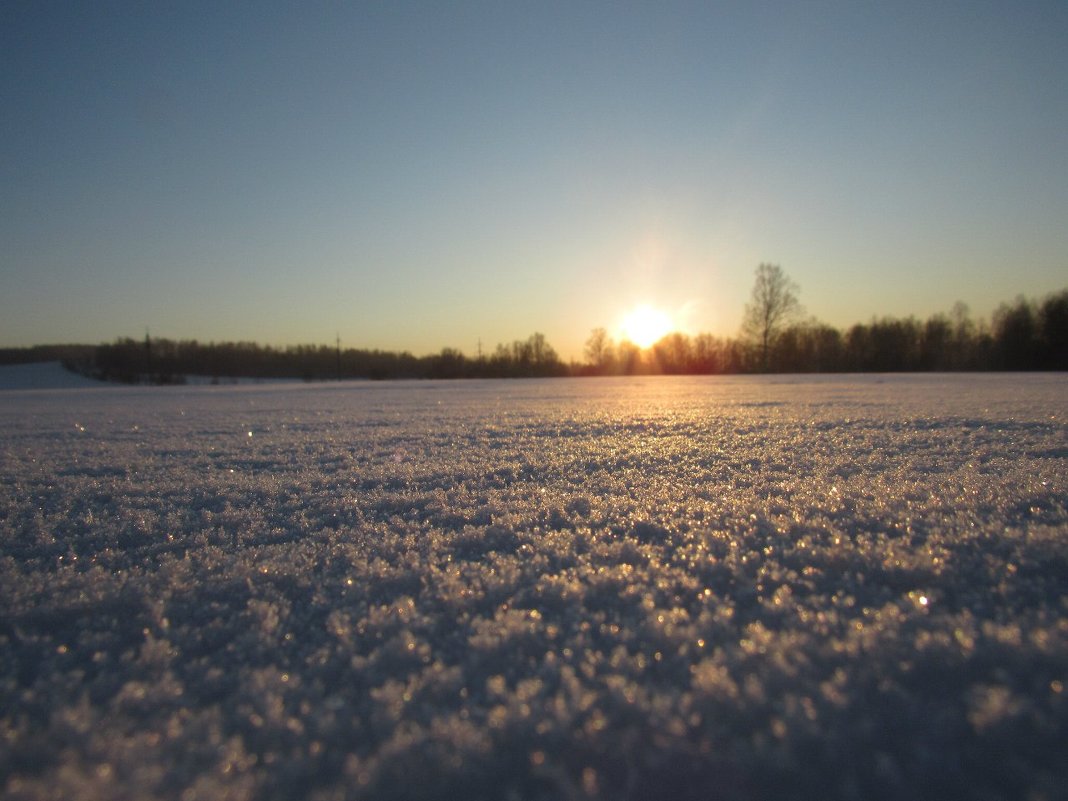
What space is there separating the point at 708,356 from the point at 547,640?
46711 millimetres

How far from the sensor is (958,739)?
684mm

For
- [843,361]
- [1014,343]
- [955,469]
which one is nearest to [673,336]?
[843,361]

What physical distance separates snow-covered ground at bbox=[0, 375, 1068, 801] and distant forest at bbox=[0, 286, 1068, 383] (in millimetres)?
35008

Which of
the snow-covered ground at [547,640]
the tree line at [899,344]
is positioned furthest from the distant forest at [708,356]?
the snow-covered ground at [547,640]

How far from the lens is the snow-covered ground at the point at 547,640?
67cm

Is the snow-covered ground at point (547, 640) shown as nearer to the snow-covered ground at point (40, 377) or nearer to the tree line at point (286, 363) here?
the tree line at point (286, 363)

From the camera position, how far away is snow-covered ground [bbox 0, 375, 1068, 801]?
671 mm

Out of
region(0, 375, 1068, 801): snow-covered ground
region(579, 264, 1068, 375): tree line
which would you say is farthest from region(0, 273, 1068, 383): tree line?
region(0, 375, 1068, 801): snow-covered ground

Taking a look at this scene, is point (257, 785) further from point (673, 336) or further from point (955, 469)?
point (673, 336)

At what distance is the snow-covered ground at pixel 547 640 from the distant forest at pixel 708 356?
1378 inches

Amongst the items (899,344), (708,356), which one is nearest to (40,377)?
(708,356)

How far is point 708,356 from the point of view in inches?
1763

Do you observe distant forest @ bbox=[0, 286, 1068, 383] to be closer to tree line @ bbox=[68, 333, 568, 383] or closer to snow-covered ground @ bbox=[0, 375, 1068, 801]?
tree line @ bbox=[68, 333, 568, 383]

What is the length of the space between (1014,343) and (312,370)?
56.6 meters
